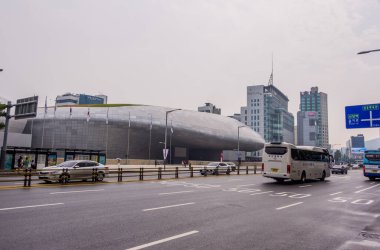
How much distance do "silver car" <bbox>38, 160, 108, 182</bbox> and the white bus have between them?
14014mm

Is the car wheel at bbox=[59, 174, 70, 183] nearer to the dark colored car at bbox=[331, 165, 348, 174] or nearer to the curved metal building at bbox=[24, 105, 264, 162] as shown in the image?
the dark colored car at bbox=[331, 165, 348, 174]

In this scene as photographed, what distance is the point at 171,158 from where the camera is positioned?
9419 cm

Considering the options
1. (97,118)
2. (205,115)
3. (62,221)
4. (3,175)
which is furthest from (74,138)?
(62,221)

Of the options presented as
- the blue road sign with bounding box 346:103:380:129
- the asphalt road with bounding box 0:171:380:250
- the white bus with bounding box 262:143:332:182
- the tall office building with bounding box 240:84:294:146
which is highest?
the tall office building with bounding box 240:84:294:146

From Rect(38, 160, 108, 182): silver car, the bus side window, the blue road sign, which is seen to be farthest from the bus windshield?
Rect(38, 160, 108, 182): silver car

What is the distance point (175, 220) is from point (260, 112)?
575 ft

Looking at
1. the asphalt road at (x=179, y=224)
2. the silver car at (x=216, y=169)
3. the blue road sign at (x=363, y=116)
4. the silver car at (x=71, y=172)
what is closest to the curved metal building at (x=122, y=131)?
the silver car at (x=216, y=169)

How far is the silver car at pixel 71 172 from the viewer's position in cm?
2141

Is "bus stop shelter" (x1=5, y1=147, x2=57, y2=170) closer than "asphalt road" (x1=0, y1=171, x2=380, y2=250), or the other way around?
"asphalt road" (x1=0, y1=171, x2=380, y2=250)

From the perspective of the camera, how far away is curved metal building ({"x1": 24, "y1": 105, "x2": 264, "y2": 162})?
79562 mm

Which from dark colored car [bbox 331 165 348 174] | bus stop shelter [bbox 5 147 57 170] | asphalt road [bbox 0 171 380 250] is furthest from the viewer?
dark colored car [bbox 331 165 348 174]

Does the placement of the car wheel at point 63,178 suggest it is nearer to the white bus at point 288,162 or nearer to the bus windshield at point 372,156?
the white bus at point 288,162

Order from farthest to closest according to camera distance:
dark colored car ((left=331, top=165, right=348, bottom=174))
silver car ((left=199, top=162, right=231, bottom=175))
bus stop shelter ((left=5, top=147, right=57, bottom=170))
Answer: dark colored car ((left=331, top=165, right=348, bottom=174)), silver car ((left=199, top=162, right=231, bottom=175)), bus stop shelter ((left=5, top=147, right=57, bottom=170))

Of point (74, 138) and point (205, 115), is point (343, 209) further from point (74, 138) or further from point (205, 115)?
point (205, 115)
